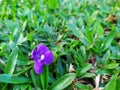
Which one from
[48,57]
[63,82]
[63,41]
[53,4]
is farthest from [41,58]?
[53,4]

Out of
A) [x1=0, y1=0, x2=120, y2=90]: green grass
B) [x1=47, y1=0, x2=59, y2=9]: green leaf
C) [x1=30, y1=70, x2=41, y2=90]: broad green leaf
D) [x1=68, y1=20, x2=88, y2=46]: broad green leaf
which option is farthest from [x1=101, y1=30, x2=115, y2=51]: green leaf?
[x1=47, y1=0, x2=59, y2=9]: green leaf

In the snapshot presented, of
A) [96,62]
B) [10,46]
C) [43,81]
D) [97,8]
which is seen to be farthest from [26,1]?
[43,81]

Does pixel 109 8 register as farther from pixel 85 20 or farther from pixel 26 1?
pixel 26 1

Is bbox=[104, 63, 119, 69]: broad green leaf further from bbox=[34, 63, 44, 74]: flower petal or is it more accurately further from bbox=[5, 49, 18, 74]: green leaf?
bbox=[5, 49, 18, 74]: green leaf

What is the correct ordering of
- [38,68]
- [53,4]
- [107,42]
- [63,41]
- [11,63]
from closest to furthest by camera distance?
[38,68], [11,63], [107,42], [63,41], [53,4]

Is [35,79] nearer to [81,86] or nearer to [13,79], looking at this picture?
[13,79]

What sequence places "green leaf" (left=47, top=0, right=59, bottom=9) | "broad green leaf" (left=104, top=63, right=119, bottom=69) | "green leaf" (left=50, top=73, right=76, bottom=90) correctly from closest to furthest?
"green leaf" (left=50, top=73, right=76, bottom=90) < "broad green leaf" (left=104, top=63, right=119, bottom=69) < "green leaf" (left=47, top=0, right=59, bottom=9)
